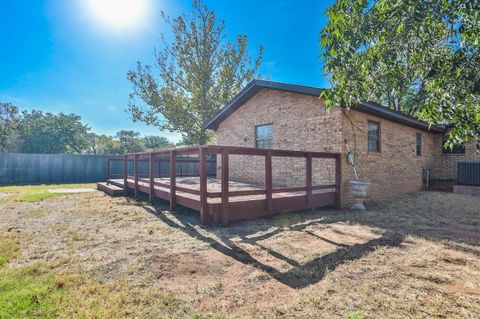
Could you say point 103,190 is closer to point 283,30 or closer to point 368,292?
point 368,292

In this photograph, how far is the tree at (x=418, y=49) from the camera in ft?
9.89

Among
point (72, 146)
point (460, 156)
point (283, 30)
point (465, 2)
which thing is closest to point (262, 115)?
point (283, 30)

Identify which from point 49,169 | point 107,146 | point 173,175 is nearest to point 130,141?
point 107,146

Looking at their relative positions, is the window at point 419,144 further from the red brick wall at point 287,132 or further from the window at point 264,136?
the window at point 264,136

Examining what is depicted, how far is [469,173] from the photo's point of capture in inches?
405

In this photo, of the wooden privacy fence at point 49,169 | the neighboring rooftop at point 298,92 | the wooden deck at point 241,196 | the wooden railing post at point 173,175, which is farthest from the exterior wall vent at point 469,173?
the wooden privacy fence at point 49,169

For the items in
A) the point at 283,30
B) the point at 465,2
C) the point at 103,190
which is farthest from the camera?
the point at 283,30

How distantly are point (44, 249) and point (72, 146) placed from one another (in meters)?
41.1

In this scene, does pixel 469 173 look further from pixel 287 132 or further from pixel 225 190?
pixel 225 190

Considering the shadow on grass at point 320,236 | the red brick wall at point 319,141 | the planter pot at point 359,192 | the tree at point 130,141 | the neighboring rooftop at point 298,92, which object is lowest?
the shadow on grass at point 320,236

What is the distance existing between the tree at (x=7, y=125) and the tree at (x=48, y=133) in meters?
0.97

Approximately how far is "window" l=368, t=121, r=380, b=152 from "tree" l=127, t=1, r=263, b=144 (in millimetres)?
12560

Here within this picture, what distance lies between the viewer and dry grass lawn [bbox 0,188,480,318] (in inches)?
83.8

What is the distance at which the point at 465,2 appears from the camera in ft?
9.29
